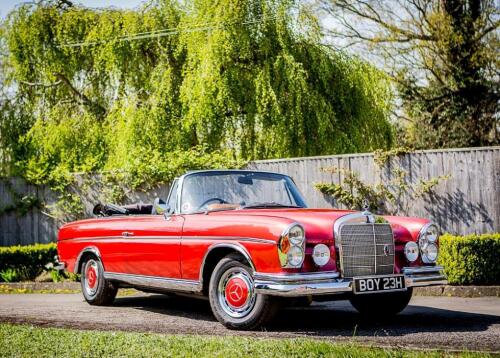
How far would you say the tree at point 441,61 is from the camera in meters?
24.0

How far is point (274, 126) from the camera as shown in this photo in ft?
58.1

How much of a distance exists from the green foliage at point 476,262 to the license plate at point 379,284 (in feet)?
13.6

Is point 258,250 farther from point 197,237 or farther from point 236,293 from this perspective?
point 197,237

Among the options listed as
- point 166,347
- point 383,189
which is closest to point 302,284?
point 166,347

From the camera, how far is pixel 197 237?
8461mm

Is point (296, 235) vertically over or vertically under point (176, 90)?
under

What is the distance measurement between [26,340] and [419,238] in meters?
4.33

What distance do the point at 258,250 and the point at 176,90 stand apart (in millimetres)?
11533

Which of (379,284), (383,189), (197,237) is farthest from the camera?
(383,189)

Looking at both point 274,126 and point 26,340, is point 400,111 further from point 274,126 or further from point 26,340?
point 26,340

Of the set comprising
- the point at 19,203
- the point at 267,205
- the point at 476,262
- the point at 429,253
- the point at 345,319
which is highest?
the point at 19,203

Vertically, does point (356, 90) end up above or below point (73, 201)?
above

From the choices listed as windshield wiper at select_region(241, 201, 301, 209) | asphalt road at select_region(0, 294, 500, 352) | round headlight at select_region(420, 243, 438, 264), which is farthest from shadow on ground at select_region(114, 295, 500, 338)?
windshield wiper at select_region(241, 201, 301, 209)

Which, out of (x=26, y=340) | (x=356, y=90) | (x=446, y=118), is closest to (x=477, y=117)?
(x=446, y=118)
